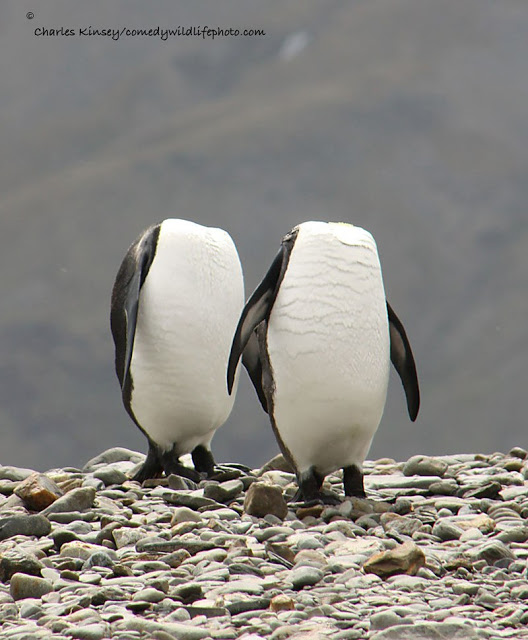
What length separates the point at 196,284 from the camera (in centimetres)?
671

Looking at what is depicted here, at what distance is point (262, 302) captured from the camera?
5746 millimetres

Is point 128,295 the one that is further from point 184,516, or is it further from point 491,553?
point 491,553

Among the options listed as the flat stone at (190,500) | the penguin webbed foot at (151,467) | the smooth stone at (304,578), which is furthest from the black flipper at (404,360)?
the smooth stone at (304,578)

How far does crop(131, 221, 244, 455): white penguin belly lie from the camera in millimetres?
6652

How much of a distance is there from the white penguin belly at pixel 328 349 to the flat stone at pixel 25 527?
135cm

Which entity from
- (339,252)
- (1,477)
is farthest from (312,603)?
(1,477)

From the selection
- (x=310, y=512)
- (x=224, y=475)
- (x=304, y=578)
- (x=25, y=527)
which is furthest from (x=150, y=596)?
(x=224, y=475)

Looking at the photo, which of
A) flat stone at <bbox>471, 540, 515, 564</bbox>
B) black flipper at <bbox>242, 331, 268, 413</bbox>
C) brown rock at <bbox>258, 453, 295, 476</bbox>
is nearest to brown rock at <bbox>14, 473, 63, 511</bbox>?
black flipper at <bbox>242, 331, 268, 413</bbox>

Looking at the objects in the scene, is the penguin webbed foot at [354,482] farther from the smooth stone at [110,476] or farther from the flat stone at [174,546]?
the smooth stone at [110,476]

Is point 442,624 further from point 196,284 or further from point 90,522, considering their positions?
point 196,284

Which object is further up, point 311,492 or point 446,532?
point 311,492

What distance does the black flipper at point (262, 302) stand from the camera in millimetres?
5715

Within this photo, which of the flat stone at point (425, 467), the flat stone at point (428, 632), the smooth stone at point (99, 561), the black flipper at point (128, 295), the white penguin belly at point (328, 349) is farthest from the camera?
the flat stone at point (425, 467)

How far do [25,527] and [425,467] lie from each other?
2.89 metres
